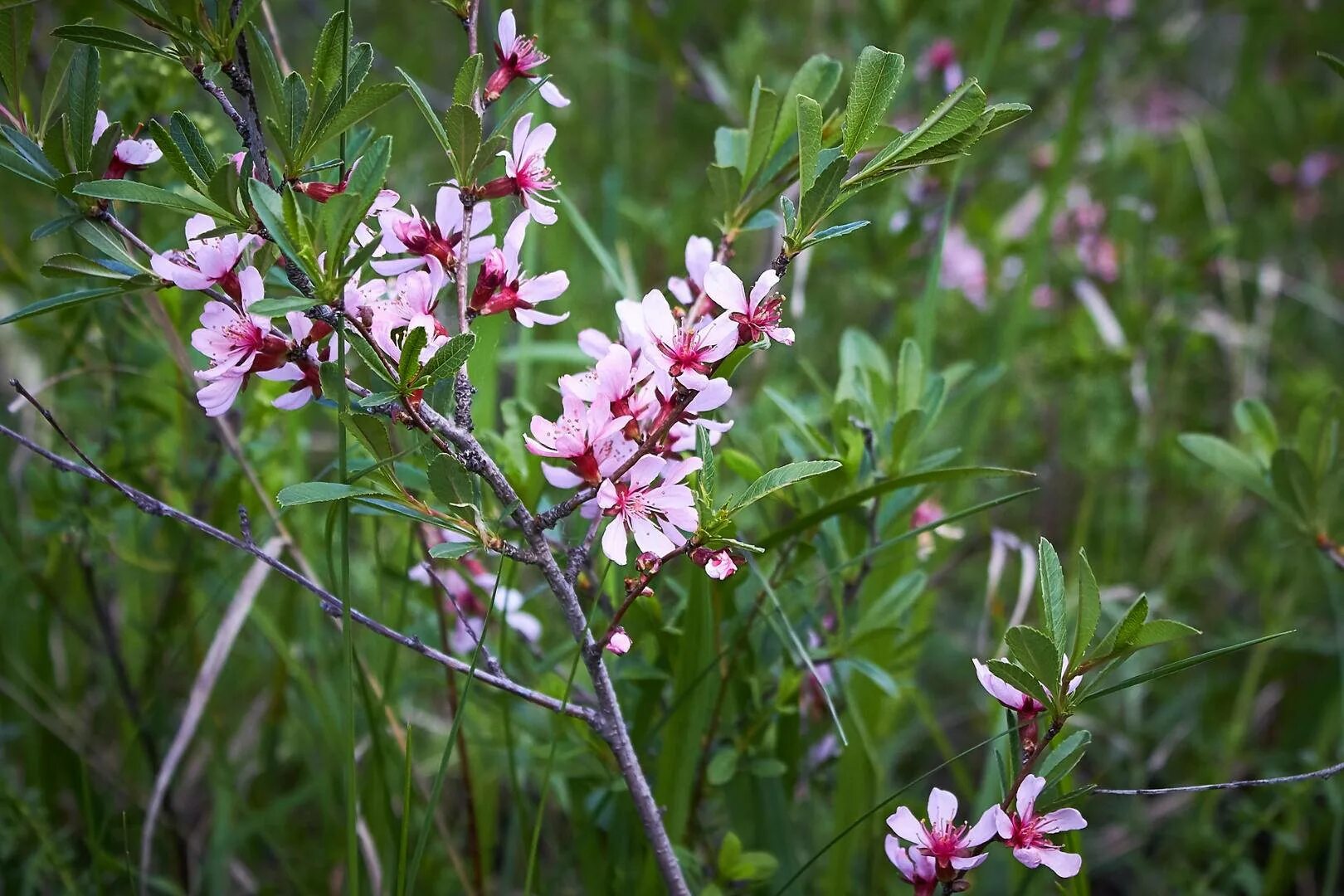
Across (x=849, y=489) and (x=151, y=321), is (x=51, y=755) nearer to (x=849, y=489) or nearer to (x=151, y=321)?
(x=151, y=321)

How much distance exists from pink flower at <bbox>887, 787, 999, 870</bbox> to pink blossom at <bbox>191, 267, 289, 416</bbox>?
26.9 inches

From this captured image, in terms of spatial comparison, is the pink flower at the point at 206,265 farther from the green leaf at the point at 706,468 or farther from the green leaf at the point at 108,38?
the green leaf at the point at 706,468

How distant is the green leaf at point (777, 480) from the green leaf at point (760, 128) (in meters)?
0.38

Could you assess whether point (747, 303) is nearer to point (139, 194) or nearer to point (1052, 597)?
point (1052, 597)

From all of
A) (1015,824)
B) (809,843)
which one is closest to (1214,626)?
(809,843)

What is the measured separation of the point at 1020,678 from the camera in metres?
0.92

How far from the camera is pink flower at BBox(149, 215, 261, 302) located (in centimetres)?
84

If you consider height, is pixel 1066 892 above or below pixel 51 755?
below

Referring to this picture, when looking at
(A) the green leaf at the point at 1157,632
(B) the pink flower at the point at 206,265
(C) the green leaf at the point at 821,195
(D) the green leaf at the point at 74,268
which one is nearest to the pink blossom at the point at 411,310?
(B) the pink flower at the point at 206,265

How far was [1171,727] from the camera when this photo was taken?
7.02ft

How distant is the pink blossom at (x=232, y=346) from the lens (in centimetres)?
87

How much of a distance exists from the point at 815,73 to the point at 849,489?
19.7 inches

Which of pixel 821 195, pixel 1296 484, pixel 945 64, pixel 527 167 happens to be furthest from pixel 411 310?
pixel 945 64

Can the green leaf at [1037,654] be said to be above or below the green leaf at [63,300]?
below
